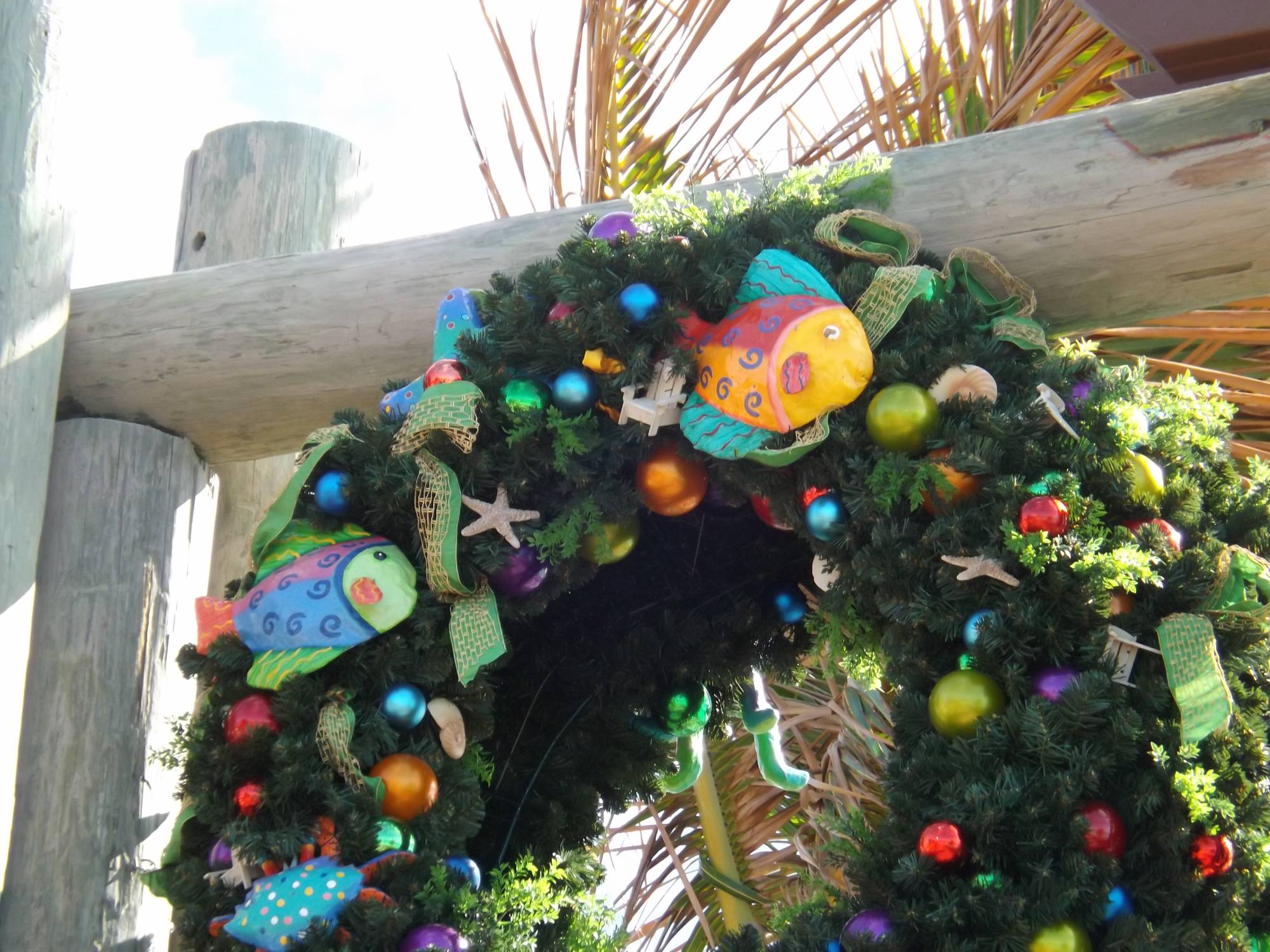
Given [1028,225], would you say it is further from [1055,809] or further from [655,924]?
[655,924]

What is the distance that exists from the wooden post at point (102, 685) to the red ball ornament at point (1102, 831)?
143cm

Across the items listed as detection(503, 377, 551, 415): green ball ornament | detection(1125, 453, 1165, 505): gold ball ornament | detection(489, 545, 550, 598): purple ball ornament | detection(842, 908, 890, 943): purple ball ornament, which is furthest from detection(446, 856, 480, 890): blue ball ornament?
detection(1125, 453, 1165, 505): gold ball ornament

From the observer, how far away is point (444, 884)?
144cm

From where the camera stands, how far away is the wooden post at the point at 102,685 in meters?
1.89

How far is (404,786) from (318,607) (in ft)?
0.83

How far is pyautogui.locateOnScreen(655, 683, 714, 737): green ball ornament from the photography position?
2039 millimetres

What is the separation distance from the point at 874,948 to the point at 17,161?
5.74 feet

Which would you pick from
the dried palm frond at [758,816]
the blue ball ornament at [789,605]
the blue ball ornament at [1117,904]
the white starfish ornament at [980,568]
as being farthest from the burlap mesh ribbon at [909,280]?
the dried palm frond at [758,816]

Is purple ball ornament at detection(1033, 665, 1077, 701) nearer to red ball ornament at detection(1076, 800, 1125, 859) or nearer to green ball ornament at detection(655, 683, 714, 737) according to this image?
red ball ornament at detection(1076, 800, 1125, 859)

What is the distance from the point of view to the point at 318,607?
159cm

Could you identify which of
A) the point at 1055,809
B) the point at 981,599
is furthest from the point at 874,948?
the point at 981,599

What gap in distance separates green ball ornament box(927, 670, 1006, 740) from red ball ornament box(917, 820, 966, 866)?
109 mm

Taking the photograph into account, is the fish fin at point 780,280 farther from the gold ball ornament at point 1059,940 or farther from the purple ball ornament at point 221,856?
the purple ball ornament at point 221,856

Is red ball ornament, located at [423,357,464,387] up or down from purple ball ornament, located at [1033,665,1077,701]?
up
